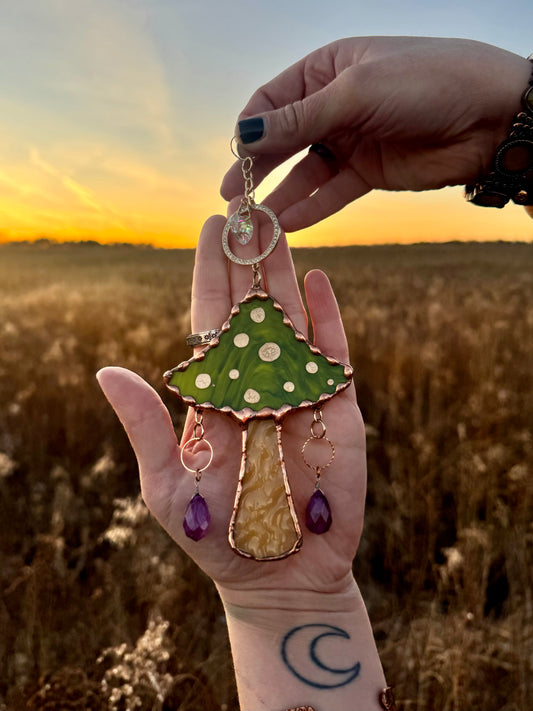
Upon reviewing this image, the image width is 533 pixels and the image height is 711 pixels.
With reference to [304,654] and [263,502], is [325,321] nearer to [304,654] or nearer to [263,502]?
[263,502]

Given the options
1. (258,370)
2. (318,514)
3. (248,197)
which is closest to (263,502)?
(318,514)

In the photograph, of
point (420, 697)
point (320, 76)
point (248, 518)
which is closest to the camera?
point (248, 518)

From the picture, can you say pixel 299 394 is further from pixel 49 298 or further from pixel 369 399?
pixel 49 298

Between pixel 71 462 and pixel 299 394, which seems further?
pixel 71 462

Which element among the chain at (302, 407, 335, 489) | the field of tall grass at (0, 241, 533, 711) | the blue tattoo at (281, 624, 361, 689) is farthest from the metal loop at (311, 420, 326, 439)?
the field of tall grass at (0, 241, 533, 711)

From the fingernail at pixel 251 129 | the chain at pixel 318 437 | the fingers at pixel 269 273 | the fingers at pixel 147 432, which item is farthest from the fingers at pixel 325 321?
the fingers at pixel 147 432

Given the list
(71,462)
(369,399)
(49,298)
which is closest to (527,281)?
(369,399)

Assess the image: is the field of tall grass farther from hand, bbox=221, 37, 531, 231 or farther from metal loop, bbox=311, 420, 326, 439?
hand, bbox=221, 37, 531, 231
